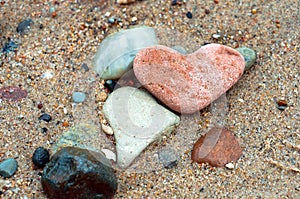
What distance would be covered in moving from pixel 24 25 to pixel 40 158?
3.20 ft

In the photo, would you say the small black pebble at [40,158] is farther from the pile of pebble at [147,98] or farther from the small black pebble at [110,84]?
the small black pebble at [110,84]

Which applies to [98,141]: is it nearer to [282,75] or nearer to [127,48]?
[127,48]

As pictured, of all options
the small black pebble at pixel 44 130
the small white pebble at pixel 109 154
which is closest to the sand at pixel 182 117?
the small black pebble at pixel 44 130

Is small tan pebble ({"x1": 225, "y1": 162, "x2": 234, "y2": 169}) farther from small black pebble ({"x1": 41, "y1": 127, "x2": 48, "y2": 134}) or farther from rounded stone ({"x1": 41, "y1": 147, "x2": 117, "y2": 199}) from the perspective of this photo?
small black pebble ({"x1": 41, "y1": 127, "x2": 48, "y2": 134})

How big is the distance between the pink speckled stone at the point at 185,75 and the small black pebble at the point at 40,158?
0.66m

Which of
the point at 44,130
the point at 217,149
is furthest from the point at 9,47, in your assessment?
the point at 217,149

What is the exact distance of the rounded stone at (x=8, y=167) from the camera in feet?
7.60

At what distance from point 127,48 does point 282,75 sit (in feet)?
3.02

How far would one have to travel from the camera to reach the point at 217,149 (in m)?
2.45

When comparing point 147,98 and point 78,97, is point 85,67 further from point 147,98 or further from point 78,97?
point 147,98

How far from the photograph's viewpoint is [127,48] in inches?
107

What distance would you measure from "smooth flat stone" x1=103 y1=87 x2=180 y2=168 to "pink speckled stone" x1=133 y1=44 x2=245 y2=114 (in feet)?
0.22

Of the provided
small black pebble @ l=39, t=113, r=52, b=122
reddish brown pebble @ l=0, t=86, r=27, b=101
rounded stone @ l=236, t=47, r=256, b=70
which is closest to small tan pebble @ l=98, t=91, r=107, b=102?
small black pebble @ l=39, t=113, r=52, b=122

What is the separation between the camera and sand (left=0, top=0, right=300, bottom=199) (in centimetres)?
236
